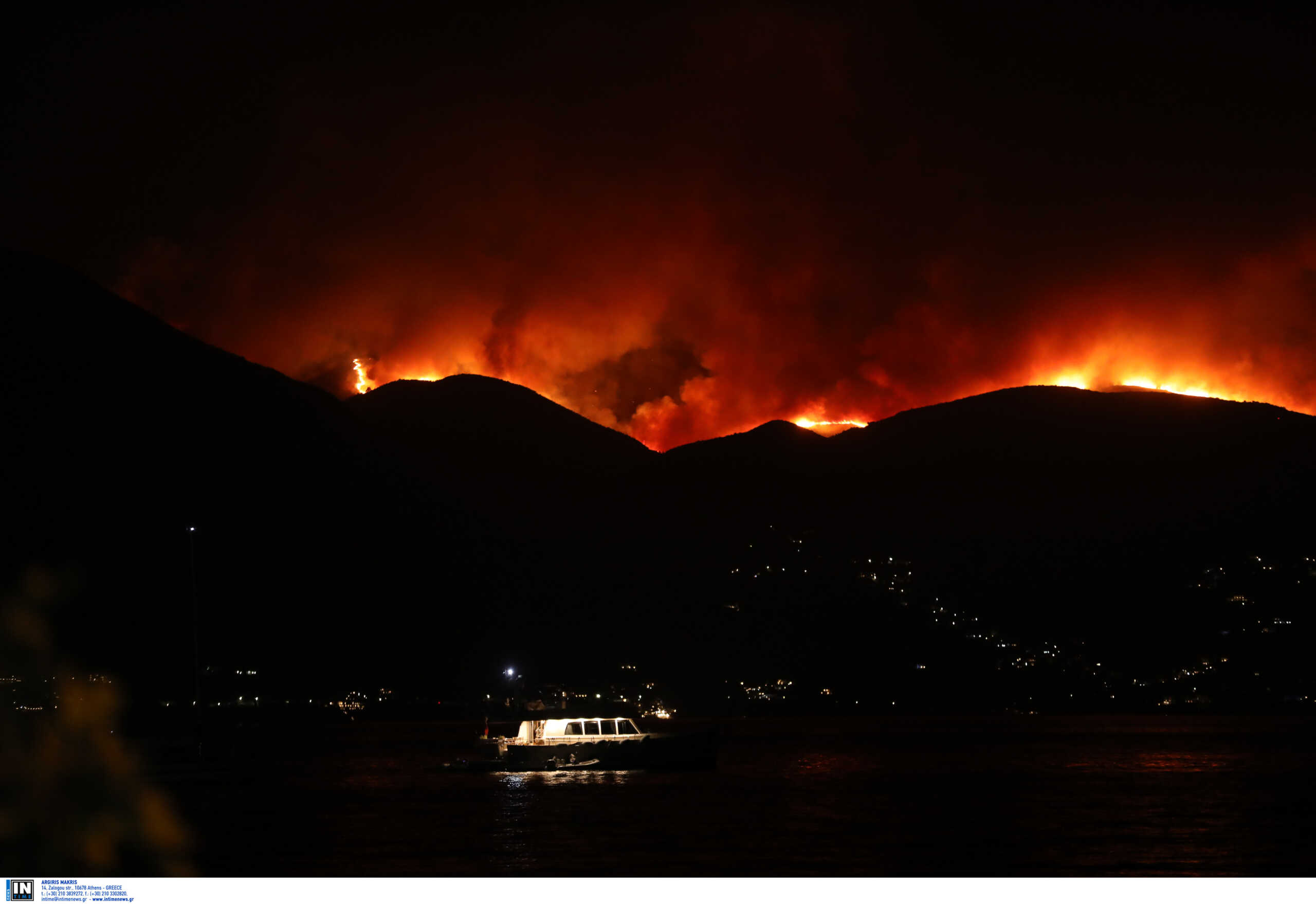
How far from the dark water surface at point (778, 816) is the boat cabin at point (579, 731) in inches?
86.2

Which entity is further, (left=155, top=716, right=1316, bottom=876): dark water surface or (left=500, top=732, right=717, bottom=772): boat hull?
(left=500, top=732, right=717, bottom=772): boat hull

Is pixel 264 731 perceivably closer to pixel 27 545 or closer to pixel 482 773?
pixel 27 545

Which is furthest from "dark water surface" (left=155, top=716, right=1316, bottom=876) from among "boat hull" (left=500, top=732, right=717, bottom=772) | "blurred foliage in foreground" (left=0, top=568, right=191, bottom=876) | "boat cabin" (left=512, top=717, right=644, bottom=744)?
"blurred foliage in foreground" (left=0, top=568, right=191, bottom=876)

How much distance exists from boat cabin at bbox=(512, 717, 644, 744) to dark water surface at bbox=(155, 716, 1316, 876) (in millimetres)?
2189

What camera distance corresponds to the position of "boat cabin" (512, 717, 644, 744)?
74312mm

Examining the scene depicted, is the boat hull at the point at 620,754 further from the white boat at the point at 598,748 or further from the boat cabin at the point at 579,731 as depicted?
the boat cabin at the point at 579,731

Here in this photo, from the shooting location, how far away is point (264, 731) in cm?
16700

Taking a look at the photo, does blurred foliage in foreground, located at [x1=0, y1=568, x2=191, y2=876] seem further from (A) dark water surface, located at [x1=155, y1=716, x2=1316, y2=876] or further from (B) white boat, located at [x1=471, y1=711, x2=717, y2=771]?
(B) white boat, located at [x1=471, y1=711, x2=717, y2=771]

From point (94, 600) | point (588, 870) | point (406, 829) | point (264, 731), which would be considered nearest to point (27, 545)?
point (94, 600)

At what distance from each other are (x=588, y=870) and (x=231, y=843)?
506 inches

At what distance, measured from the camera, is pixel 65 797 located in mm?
27219

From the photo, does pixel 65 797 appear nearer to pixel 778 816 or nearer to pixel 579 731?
pixel 778 816

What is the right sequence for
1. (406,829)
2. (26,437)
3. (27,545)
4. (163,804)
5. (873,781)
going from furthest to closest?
1. (26,437)
2. (27,545)
3. (873,781)
4. (163,804)
5. (406,829)

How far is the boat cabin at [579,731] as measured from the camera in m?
74.3
